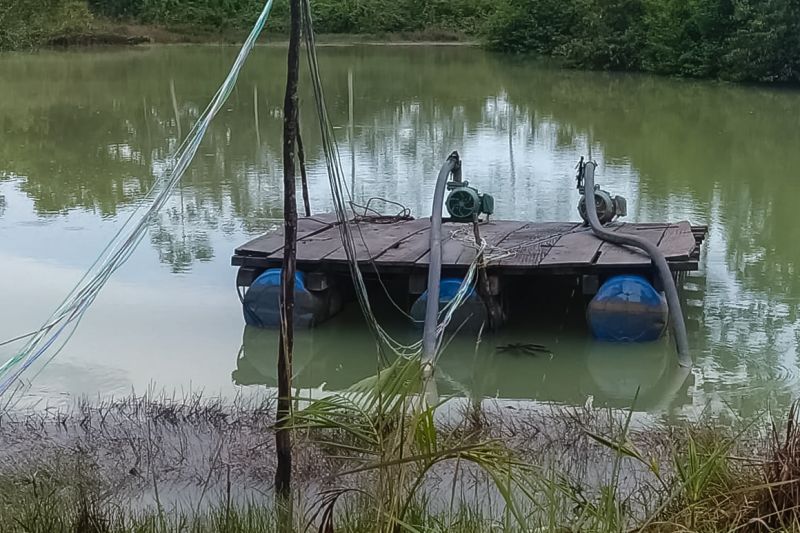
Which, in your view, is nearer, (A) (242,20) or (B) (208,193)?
(B) (208,193)

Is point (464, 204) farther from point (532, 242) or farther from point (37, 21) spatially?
point (37, 21)

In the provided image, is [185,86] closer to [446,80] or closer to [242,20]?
[446,80]

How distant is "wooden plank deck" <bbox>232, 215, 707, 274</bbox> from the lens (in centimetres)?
547

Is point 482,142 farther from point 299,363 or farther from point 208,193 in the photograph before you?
point 299,363

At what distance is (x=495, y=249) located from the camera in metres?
5.75

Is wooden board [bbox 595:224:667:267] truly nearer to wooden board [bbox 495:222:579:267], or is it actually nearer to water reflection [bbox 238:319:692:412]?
wooden board [bbox 495:222:579:267]

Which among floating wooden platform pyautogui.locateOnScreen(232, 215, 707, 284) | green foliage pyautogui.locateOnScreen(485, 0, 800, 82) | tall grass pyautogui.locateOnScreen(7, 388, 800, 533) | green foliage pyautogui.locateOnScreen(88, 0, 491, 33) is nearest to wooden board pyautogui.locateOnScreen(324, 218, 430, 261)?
floating wooden platform pyautogui.locateOnScreen(232, 215, 707, 284)

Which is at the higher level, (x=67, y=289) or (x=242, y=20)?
(x=242, y=20)

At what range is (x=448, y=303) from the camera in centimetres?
536

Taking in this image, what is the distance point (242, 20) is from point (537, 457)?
1272 inches

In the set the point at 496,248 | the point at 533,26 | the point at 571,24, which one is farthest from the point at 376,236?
the point at 533,26

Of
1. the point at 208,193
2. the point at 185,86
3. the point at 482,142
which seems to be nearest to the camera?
the point at 208,193

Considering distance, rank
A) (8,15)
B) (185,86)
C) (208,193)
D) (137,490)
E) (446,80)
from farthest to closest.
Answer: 1. (8,15)
2. (446,80)
3. (185,86)
4. (208,193)
5. (137,490)

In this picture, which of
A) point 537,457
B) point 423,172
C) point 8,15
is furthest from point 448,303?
point 8,15
